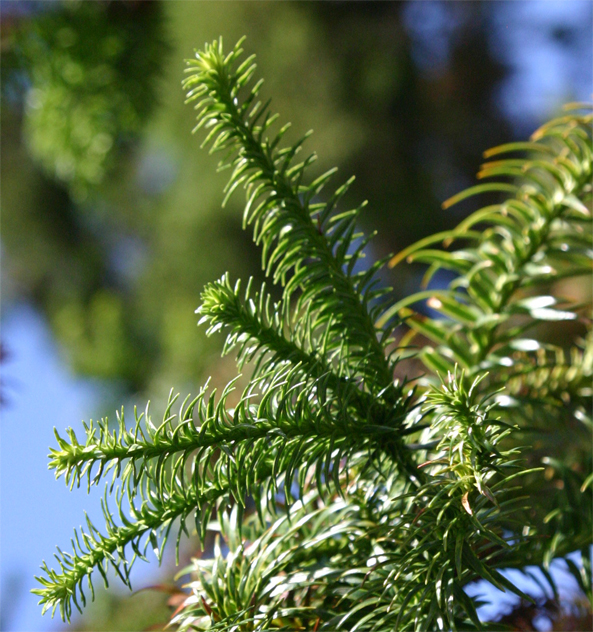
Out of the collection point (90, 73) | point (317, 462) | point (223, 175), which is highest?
point (223, 175)

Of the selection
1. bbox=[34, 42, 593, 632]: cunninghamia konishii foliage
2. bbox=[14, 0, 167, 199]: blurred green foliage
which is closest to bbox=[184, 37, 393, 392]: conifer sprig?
bbox=[34, 42, 593, 632]: cunninghamia konishii foliage

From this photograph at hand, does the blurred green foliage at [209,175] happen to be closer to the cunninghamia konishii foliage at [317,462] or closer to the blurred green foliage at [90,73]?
the blurred green foliage at [90,73]

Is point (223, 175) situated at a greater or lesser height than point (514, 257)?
greater

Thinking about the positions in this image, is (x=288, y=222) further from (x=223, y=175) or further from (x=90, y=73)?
(x=223, y=175)

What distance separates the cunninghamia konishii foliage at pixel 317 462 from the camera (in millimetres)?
167

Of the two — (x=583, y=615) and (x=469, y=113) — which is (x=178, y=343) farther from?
(x=469, y=113)

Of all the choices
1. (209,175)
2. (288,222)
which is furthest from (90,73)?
(209,175)

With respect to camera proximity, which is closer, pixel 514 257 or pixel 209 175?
pixel 514 257

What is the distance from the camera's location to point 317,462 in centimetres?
18

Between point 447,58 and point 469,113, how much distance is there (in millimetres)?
175

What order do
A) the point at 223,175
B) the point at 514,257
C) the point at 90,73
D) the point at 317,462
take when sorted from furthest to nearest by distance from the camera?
the point at 223,175, the point at 90,73, the point at 514,257, the point at 317,462

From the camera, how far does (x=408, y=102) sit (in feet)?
5.24

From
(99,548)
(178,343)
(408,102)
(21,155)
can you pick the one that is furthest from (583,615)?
(21,155)

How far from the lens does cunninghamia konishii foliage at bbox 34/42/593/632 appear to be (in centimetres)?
17
